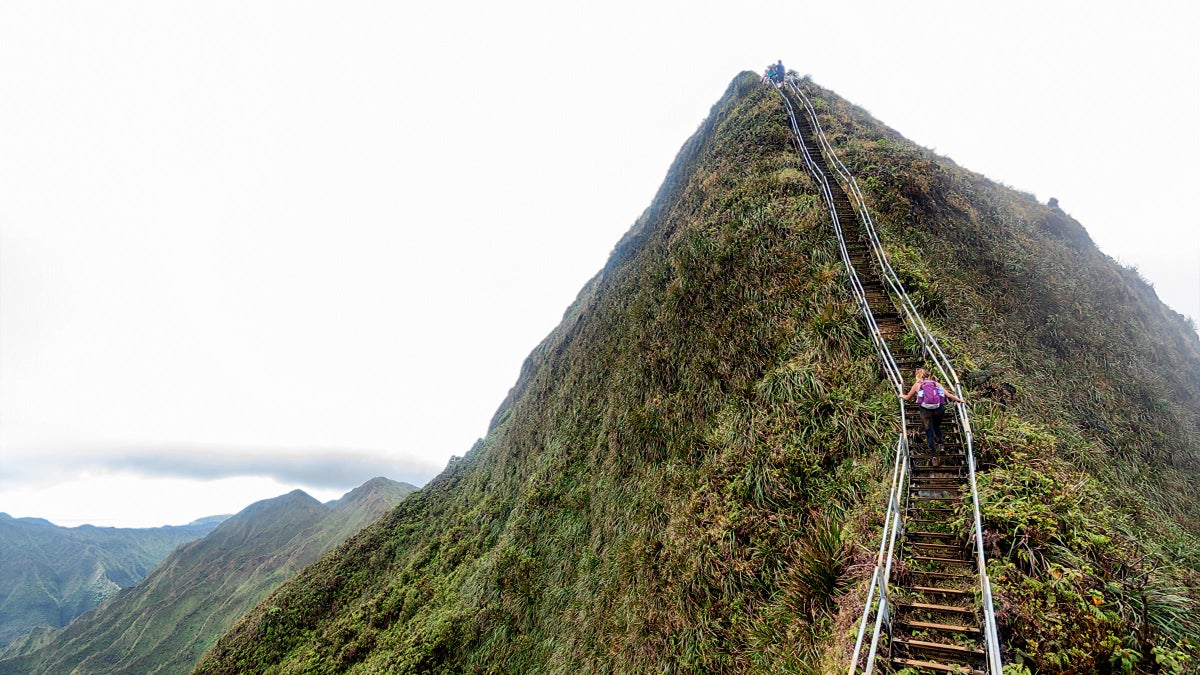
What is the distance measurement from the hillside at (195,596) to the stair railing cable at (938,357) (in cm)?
9077

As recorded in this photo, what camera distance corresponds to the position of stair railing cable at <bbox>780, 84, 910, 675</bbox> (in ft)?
12.5

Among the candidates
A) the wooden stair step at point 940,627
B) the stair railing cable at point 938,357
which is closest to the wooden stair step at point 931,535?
the stair railing cable at point 938,357

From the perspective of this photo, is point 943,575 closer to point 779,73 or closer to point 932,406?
point 932,406

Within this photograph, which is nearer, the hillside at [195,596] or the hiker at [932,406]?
the hiker at [932,406]

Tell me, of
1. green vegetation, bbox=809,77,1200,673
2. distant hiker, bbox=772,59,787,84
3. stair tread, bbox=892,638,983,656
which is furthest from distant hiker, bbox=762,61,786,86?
stair tread, bbox=892,638,983,656

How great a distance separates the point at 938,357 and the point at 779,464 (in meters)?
3.70

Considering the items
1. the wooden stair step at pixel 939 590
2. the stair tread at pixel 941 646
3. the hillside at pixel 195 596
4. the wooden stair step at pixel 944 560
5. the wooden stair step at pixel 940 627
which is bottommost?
the hillside at pixel 195 596

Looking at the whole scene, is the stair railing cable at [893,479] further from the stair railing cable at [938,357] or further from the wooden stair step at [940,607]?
the stair railing cable at [938,357]

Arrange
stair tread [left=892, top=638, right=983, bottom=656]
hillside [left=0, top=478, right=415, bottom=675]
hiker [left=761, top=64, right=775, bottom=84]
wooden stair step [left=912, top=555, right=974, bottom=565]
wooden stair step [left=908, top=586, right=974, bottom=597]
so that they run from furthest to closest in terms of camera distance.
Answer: hillside [left=0, top=478, right=415, bottom=675] → hiker [left=761, top=64, right=775, bottom=84] → wooden stair step [left=912, top=555, right=974, bottom=565] → wooden stair step [left=908, top=586, right=974, bottom=597] → stair tread [left=892, top=638, right=983, bottom=656]

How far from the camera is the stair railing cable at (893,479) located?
381 cm

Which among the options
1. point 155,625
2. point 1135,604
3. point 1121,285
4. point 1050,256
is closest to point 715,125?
point 1050,256

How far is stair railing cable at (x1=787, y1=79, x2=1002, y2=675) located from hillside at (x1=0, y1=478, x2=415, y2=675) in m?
90.8

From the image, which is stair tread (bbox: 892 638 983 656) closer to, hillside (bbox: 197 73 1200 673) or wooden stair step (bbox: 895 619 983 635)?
wooden stair step (bbox: 895 619 983 635)

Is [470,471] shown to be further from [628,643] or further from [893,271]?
[893,271]
